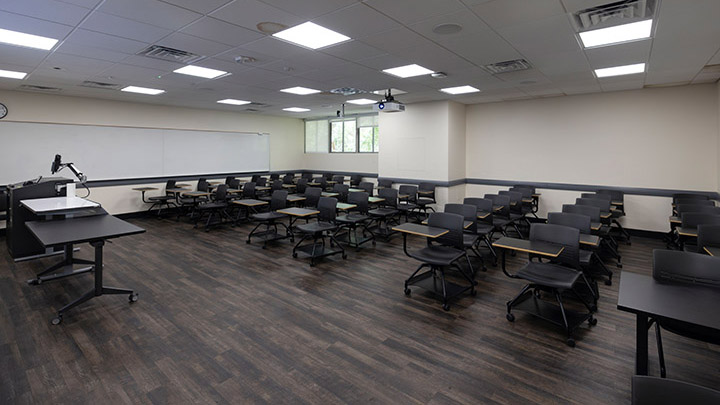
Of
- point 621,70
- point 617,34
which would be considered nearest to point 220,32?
point 617,34

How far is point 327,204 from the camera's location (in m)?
5.89

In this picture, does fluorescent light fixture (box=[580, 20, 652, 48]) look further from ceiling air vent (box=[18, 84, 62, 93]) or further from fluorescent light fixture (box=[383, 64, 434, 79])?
ceiling air vent (box=[18, 84, 62, 93])

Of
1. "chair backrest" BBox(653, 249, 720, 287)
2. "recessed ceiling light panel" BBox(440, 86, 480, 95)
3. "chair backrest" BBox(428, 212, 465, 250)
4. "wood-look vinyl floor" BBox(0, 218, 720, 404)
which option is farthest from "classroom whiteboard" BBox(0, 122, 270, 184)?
"chair backrest" BBox(653, 249, 720, 287)

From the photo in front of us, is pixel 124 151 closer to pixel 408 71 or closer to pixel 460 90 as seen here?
pixel 408 71

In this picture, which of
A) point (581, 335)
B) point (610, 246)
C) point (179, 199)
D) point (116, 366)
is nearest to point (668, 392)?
point (581, 335)

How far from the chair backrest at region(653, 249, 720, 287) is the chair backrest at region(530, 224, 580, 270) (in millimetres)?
878

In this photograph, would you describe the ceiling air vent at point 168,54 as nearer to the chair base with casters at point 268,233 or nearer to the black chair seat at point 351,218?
the chair base with casters at point 268,233

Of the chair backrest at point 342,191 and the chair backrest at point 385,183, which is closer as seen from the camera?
the chair backrest at point 342,191

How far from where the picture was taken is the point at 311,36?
13.0ft

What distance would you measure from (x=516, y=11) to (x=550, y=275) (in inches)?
97.7

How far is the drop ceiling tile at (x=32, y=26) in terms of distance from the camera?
338 centimetres

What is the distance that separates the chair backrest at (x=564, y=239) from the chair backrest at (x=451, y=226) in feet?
2.59

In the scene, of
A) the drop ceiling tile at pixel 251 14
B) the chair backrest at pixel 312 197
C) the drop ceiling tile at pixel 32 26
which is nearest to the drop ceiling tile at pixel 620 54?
the drop ceiling tile at pixel 251 14

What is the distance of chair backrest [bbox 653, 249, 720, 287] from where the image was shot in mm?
2455
